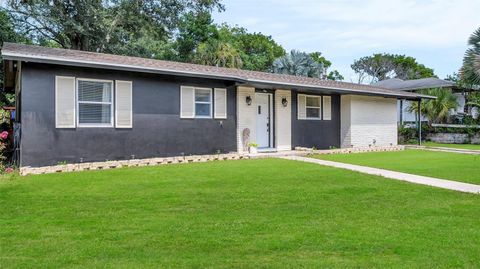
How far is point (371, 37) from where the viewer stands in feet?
121

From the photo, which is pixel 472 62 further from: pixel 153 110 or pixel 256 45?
pixel 256 45

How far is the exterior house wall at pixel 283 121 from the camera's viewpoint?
14.9 meters

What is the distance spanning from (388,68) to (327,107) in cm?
4560

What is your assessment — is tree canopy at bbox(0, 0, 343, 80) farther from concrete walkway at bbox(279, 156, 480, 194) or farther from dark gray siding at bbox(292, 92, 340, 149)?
concrete walkway at bbox(279, 156, 480, 194)

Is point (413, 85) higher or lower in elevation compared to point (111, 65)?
higher

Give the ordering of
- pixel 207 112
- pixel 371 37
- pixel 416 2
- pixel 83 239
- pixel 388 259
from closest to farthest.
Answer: pixel 388 259 < pixel 83 239 < pixel 207 112 < pixel 416 2 < pixel 371 37

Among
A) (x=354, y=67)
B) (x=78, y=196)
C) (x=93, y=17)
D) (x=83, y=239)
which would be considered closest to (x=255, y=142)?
(x=78, y=196)

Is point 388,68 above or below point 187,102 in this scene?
above

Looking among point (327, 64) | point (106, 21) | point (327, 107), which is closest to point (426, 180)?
point (327, 107)

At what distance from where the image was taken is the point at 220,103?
13180mm

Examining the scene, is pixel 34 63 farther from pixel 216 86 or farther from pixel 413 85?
pixel 413 85

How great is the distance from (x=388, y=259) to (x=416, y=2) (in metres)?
15.2

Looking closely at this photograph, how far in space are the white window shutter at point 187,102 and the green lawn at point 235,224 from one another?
4.50 m

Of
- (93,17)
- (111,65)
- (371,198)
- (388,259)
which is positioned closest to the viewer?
(388,259)
